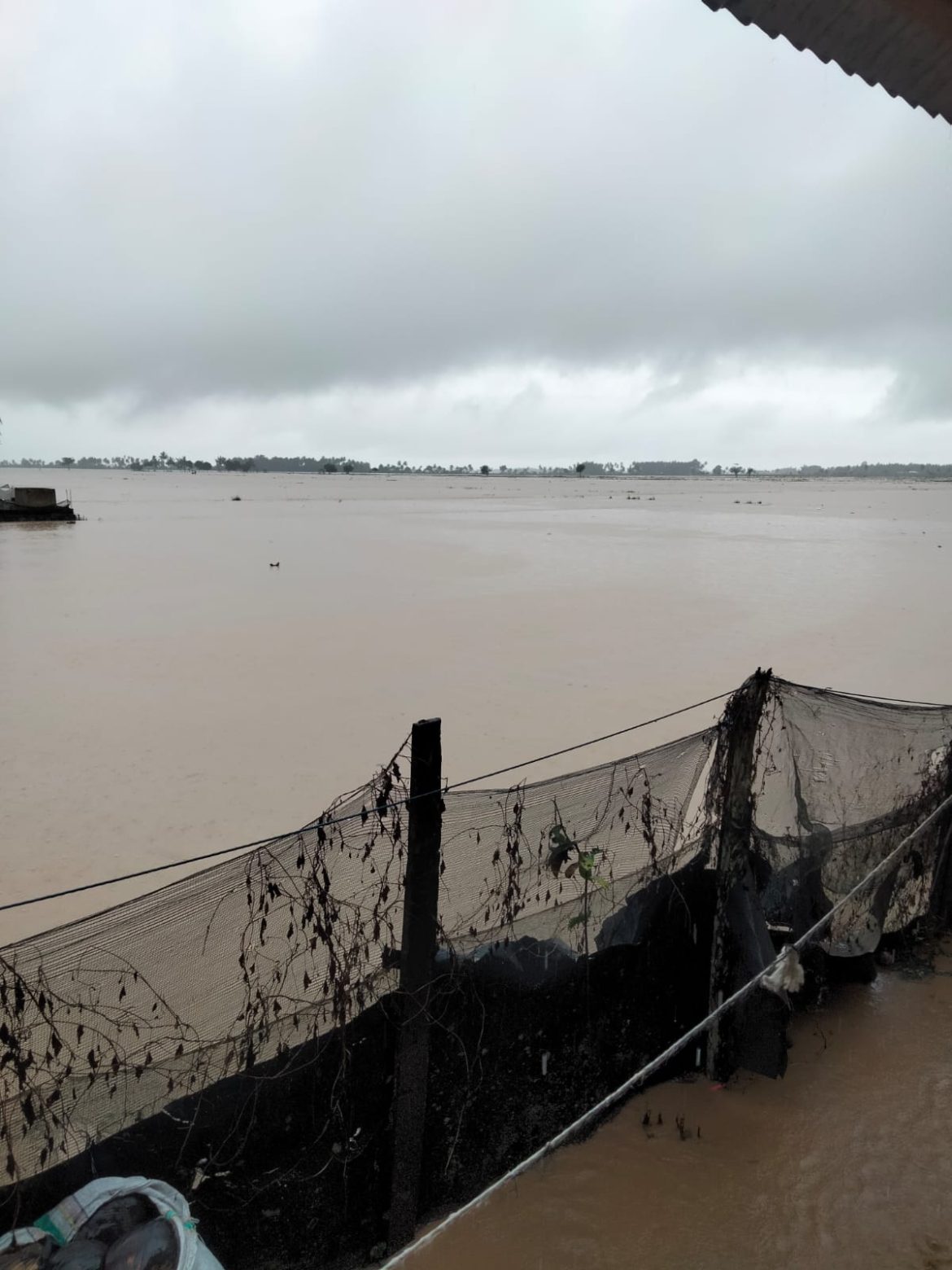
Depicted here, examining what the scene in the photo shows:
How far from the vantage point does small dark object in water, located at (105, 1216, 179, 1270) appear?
6.45 ft

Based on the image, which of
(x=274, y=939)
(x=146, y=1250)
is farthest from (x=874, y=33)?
(x=146, y=1250)

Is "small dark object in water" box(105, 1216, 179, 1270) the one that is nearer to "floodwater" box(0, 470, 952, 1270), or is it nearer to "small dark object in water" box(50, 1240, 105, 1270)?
"small dark object in water" box(50, 1240, 105, 1270)

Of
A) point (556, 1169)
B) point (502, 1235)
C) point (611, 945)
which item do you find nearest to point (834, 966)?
point (611, 945)

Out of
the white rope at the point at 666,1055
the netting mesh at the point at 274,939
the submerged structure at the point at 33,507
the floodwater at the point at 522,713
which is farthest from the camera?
the submerged structure at the point at 33,507

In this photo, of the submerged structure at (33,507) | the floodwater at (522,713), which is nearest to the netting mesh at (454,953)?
the floodwater at (522,713)

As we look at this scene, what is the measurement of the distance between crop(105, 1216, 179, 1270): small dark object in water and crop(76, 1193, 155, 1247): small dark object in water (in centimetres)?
4

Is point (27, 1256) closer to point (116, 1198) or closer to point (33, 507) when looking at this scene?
point (116, 1198)

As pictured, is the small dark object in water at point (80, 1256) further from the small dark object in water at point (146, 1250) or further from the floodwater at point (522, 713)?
the floodwater at point (522, 713)

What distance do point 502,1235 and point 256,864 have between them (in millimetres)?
1630

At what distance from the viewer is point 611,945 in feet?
10.3

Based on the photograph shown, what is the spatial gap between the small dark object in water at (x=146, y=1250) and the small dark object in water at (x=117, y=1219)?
0.04 m

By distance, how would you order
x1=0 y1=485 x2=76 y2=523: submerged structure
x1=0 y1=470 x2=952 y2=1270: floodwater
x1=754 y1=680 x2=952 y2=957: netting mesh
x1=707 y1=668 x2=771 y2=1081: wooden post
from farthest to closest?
1. x1=0 y1=485 x2=76 y2=523: submerged structure
2. x1=754 y1=680 x2=952 y2=957: netting mesh
3. x1=707 y1=668 x2=771 y2=1081: wooden post
4. x1=0 y1=470 x2=952 y2=1270: floodwater

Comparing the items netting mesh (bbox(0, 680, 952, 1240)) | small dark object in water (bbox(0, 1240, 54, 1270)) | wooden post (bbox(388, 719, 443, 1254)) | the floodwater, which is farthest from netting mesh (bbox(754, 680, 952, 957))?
small dark object in water (bbox(0, 1240, 54, 1270))

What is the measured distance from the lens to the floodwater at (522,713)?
2.85m
